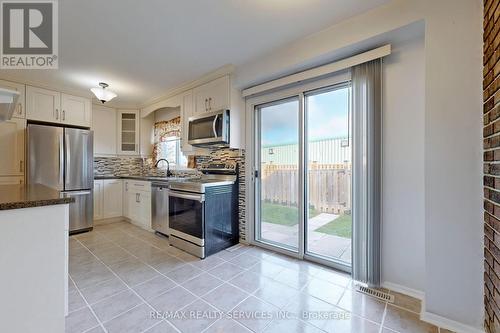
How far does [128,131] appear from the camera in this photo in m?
4.57

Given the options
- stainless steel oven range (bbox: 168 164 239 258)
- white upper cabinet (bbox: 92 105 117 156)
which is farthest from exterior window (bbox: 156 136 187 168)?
stainless steel oven range (bbox: 168 164 239 258)

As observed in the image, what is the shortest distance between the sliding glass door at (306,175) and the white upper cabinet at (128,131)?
9.67 feet

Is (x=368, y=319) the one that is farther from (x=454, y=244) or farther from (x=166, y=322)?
(x=166, y=322)

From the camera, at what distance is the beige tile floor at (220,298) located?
1.49 metres

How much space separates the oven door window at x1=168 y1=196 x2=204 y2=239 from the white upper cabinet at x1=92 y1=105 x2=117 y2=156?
2258 millimetres

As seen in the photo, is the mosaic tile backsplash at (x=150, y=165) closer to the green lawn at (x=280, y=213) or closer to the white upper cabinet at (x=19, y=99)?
the green lawn at (x=280, y=213)

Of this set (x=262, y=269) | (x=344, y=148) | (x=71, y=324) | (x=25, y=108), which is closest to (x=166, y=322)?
(x=71, y=324)

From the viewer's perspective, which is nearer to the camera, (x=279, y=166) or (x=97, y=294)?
(x=97, y=294)

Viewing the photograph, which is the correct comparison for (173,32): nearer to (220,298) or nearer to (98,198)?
(220,298)

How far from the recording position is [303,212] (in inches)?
102

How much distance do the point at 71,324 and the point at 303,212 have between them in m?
2.22

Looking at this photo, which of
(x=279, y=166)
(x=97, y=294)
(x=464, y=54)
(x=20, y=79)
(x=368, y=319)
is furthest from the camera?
(x=20, y=79)
